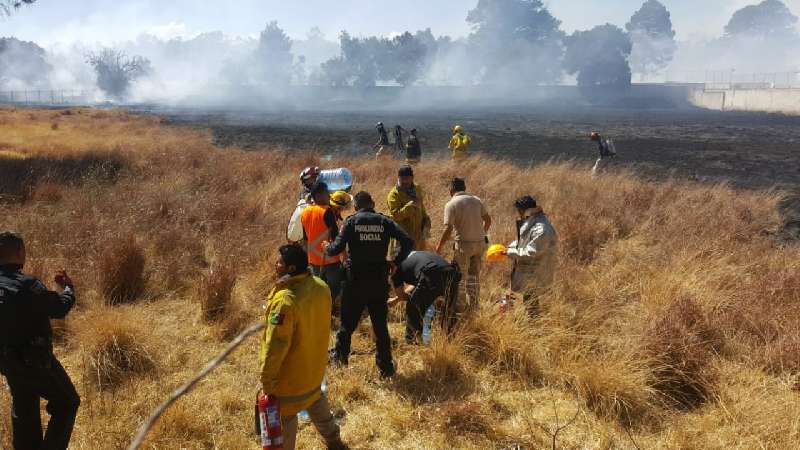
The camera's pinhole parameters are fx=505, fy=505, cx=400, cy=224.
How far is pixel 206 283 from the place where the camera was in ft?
18.0

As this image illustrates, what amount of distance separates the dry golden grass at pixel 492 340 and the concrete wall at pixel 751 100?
Answer: 54.6 m

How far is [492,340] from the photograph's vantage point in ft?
14.9

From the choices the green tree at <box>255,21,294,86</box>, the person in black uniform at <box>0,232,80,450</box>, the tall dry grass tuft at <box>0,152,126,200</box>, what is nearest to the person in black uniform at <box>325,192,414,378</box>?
the person in black uniform at <box>0,232,80,450</box>

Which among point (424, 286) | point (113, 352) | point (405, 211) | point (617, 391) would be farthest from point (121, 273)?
point (617, 391)

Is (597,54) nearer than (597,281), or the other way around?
(597,281)

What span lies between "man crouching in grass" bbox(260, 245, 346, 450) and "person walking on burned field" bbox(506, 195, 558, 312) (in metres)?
2.61

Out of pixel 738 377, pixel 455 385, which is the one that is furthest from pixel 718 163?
pixel 455 385

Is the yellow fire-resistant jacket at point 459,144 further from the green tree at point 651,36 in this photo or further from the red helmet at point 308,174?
the green tree at point 651,36

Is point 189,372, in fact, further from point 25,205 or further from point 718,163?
point 718,163

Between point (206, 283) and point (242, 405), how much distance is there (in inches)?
77.4

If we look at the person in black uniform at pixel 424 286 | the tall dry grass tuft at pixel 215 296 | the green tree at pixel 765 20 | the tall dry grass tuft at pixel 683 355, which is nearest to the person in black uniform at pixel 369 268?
the person in black uniform at pixel 424 286

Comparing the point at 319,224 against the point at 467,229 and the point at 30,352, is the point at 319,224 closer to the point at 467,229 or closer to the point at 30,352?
the point at 467,229

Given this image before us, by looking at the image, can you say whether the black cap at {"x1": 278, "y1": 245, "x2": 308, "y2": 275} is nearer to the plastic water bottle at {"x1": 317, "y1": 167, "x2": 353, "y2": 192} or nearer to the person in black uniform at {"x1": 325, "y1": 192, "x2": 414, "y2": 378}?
the person in black uniform at {"x1": 325, "y1": 192, "x2": 414, "y2": 378}

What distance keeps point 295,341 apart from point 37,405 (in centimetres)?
170
